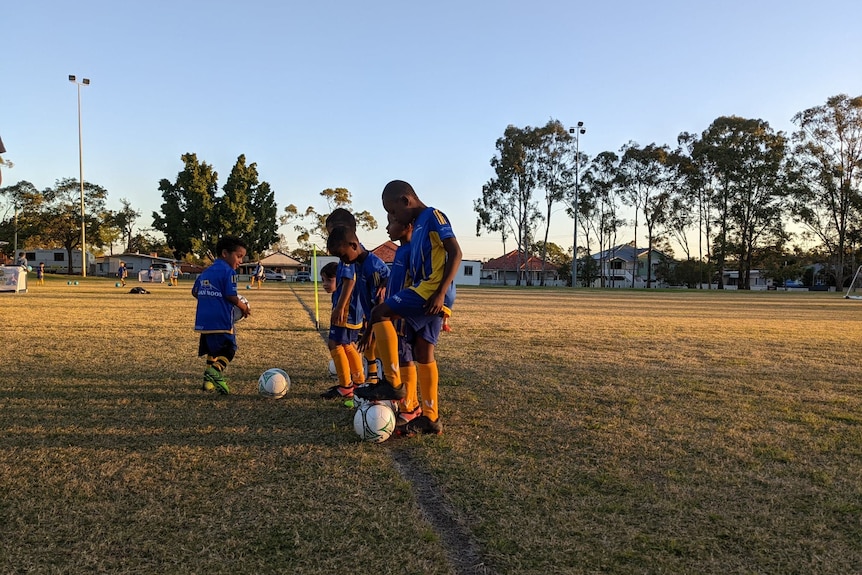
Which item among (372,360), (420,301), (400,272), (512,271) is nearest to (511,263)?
(512,271)

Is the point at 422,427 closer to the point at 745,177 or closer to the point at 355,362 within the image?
the point at 355,362

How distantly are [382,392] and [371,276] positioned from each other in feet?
3.60

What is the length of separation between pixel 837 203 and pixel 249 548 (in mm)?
62200

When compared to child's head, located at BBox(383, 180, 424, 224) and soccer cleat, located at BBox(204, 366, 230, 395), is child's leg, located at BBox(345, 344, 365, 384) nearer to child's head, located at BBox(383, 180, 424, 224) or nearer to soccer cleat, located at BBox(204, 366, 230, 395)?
soccer cleat, located at BBox(204, 366, 230, 395)

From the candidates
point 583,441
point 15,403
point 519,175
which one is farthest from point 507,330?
point 519,175

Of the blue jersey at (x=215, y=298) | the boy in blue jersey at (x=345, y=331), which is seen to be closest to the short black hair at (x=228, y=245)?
the blue jersey at (x=215, y=298)

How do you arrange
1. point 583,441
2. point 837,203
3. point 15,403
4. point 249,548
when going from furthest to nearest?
point 837,203
point 15,403
point 583,441
point 249,548

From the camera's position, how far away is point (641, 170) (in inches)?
2345

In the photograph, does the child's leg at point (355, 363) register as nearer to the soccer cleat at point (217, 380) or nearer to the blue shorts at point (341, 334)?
the blue shorts at point (341, 334)

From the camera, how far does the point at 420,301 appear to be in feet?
12.4

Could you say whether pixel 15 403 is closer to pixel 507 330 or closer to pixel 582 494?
pixel 582 494

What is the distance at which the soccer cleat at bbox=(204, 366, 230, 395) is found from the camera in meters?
5.04

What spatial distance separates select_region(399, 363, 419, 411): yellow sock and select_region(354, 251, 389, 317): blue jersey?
73 centimetres

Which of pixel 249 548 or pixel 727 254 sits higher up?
pixel 727 254
